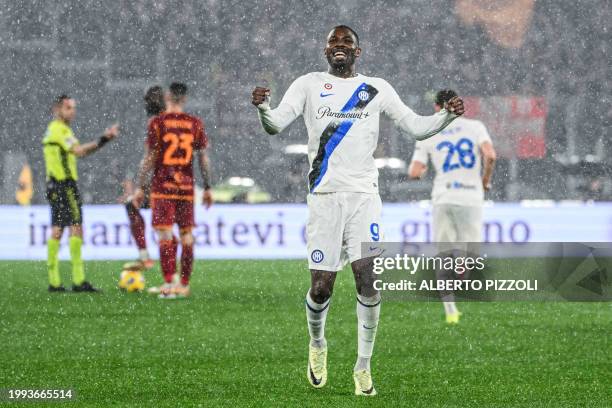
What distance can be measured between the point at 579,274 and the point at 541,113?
18679mm

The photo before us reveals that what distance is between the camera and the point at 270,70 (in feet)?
128

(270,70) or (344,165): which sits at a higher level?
(270,70)

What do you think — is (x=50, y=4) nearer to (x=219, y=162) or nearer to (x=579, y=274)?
(x=219, y=162)

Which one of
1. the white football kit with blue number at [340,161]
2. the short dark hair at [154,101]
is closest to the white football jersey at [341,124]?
the white football kit with blue number at [340,161]

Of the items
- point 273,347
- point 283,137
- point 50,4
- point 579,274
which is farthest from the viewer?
point 50,4

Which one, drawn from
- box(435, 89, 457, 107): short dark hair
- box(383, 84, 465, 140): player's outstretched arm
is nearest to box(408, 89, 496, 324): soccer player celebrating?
box(435, 89, 457, 107): short dark hair

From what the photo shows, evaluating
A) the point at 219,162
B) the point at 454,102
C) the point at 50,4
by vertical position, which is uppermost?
the point at 50,4

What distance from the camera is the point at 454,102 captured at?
608 cm

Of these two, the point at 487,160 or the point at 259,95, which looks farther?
the point at 487,160

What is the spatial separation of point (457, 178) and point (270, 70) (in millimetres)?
28949

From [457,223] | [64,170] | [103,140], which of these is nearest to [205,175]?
[103,140]

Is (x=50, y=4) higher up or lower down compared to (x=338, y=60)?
higher up

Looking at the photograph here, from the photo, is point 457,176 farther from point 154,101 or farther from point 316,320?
point 316,320

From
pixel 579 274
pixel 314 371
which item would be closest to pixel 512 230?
pixel 579 274
